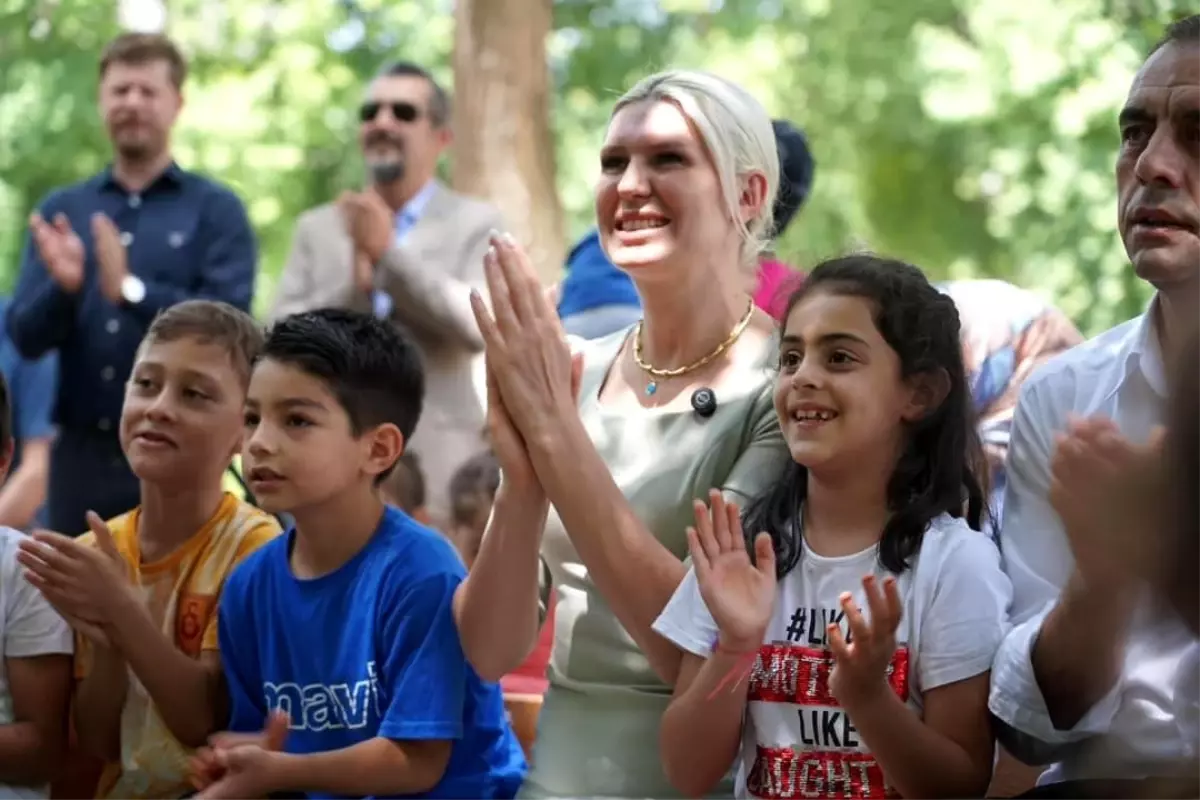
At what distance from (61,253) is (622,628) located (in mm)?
2868

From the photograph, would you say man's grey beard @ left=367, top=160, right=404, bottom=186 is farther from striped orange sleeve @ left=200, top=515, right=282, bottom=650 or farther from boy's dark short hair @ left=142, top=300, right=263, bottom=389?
striped orange sleeve @ left=200, top=515, right=282, bottom=650

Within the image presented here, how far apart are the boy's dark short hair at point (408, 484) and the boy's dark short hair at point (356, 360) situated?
1715 mm

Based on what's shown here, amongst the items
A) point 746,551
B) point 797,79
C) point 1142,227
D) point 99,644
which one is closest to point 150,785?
point 99,644

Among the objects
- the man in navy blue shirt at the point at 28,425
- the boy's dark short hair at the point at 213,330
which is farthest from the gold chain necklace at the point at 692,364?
the man in navy blue shirt at the point at 28,425

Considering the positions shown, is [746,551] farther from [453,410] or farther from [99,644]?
[453,410]

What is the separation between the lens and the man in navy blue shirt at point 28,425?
5.79 meters

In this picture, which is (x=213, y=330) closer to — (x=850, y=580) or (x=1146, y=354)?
(x=850, y=580)

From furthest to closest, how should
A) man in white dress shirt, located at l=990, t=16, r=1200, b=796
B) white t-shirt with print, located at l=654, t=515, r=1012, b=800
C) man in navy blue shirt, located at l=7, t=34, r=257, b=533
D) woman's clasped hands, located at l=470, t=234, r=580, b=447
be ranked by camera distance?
man in navy blue shirt, located at l=7, t=34, r=257, b=533, woman's clasped hands, located at l=470, t=234, r=580, b=447, white t-shirt with print, located at l=654, t=515, r=1012, b=800, man in white dress shirt, located at l=990, t=16, r=1200, b=796

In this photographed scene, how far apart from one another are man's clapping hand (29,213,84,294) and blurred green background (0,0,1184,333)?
5.83 metres

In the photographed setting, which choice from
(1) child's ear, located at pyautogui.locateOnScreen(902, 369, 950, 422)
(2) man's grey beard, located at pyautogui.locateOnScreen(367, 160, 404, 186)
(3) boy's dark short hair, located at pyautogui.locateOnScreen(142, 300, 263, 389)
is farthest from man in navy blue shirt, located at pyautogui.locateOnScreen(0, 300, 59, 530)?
(1) child's ear, located at pyautogui.locateOnScreen(902, 369, 950, 422)

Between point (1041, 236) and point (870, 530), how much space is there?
9836mm

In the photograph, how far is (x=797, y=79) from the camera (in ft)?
46.8

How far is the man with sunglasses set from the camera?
5.53m

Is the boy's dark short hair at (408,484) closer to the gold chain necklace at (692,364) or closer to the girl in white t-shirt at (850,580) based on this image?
the gold chain necklace at (692,364)
